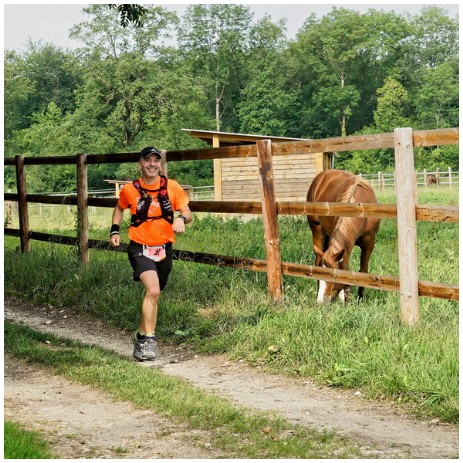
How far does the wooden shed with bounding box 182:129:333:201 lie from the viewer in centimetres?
2794

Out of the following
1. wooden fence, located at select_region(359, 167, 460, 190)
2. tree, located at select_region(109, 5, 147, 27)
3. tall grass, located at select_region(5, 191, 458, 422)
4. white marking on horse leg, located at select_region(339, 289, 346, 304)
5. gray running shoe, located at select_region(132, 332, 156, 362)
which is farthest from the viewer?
wooden fence, located at select_region(359, 167, 460, 190)

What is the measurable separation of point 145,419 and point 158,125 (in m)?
51.7

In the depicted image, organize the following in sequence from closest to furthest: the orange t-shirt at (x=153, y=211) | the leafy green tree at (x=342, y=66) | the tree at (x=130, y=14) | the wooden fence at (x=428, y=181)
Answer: the orange t-shirt at (x=153, y=211), the tree at (x=130, y=14), the wooden fence at (x=428, y=181), the leafy green tree at (x=342, y=66)

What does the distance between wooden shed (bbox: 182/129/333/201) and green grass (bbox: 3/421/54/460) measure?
72.1ft

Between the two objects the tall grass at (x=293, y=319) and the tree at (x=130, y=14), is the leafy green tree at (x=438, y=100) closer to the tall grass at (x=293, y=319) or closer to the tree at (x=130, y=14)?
the tree at (x=130, y=14)

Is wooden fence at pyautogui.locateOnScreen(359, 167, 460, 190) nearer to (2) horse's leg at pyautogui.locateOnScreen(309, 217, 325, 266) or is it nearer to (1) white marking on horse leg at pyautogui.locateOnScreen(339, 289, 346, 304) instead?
(2) horse's leg at pyautogui.locateOnScreen(309, 217, 325, 266)

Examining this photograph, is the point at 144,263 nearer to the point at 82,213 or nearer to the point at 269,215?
the point at 269,215

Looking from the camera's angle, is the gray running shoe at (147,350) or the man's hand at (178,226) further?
the gray running shoe at (147,350)

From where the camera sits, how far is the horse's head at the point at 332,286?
8.60 metres

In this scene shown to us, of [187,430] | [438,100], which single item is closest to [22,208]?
[187,430]

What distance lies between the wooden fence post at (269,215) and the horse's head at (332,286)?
1.48ft

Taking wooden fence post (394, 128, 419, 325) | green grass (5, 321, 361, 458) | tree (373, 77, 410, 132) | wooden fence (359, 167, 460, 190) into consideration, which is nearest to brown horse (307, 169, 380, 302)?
wooden fence post (394, 128, 419, 325)

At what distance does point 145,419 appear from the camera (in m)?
5.92

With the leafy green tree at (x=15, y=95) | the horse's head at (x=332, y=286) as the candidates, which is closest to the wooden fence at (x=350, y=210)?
the horse's head at (x=332, y=286)
